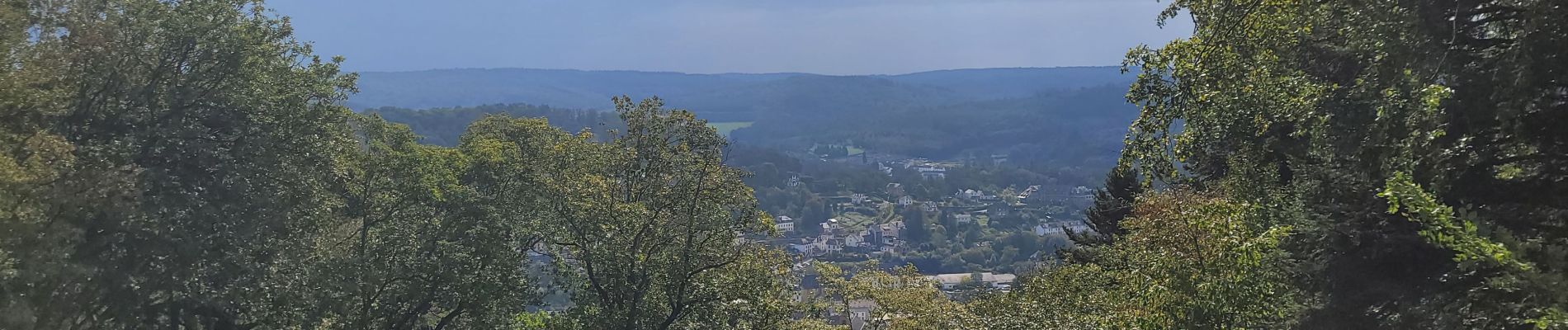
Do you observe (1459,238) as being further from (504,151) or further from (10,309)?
(504,151)

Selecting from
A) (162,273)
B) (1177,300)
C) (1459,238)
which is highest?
(1459,238)

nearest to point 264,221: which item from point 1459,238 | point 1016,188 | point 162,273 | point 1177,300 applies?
point 162,273

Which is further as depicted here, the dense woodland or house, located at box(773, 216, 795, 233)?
house, located at box(773, 216, 795, 233)

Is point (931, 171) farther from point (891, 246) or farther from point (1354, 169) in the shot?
point (1354, 169)

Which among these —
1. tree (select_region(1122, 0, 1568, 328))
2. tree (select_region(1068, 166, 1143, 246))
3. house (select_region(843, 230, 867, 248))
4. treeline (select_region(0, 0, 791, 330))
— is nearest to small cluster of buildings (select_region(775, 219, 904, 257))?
house (select_region(843, 230, 867, 248))

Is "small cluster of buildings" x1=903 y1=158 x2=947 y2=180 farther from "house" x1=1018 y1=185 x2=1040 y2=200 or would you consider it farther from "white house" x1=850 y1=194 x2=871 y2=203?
"white house" x1=850 y1=194 x2=871 y2=203

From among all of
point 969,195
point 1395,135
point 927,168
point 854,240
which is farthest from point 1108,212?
point 927,168
